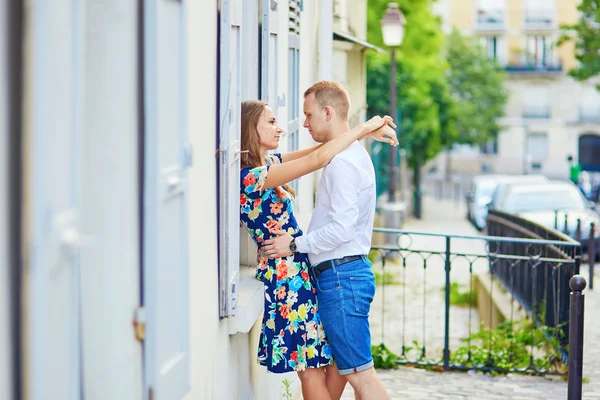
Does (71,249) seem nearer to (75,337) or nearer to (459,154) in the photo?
(75,337)

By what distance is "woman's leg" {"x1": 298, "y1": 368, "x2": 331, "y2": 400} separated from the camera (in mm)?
4578

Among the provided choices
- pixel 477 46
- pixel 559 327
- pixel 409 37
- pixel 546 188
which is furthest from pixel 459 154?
pixel 559 327

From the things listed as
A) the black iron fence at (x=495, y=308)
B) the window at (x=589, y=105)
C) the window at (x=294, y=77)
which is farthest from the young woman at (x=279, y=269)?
the window at (x=589, y=105)

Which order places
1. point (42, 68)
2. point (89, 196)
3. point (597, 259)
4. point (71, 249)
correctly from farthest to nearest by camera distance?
point (597, 259)
point (89, 196)
point (71, 249)
point (42, 68)

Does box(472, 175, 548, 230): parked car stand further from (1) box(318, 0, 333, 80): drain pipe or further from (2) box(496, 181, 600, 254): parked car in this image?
(1) box(318, 0, 333, 80): drain pipe

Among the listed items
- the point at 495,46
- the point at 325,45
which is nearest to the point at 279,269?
the point at 325,45

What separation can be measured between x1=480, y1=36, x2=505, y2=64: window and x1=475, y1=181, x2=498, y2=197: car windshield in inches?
1323

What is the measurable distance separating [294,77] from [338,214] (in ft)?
8.88

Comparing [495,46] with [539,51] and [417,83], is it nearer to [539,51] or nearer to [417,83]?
[539,51]

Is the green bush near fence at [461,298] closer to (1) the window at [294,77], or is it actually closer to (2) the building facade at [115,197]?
(1) the window at [294,77]

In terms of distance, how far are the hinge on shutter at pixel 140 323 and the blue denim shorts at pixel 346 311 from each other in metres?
2.02

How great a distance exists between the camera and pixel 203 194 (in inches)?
144

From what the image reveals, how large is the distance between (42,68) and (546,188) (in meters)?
17.1

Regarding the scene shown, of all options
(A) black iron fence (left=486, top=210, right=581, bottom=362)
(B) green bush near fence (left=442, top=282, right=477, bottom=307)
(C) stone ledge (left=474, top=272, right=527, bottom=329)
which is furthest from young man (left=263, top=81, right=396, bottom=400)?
(B) green bush near fence (left=442, top=282, right=477, bottom=307)
